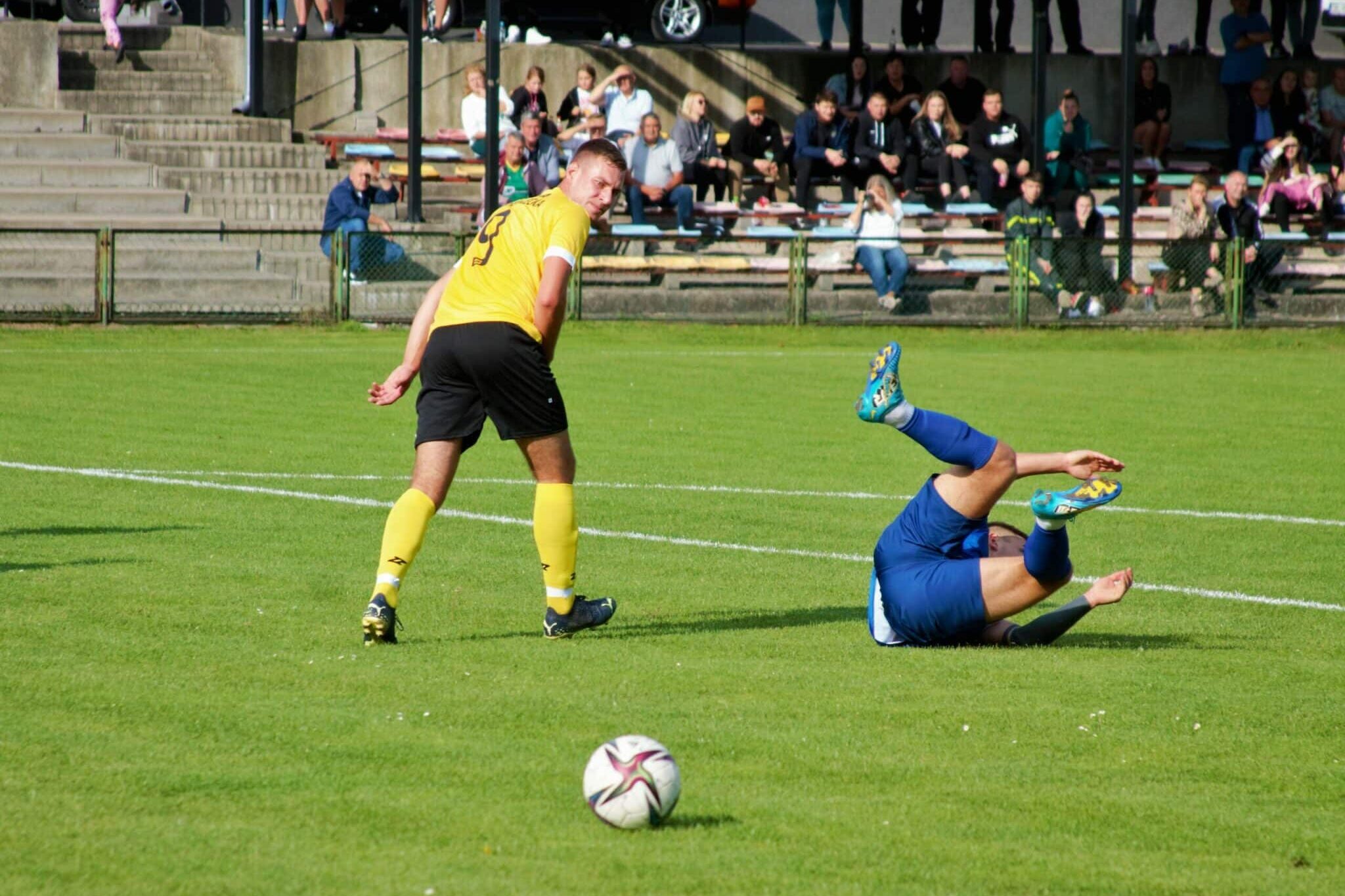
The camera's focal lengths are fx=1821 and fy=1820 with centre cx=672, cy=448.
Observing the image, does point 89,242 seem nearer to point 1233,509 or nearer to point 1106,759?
point 1233,509

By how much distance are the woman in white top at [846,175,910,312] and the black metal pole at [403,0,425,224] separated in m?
5.94

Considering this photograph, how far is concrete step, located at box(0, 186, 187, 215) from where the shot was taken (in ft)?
80.6

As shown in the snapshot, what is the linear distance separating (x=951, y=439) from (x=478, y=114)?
20486 millimetres

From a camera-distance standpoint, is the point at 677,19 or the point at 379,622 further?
the point at 677,19

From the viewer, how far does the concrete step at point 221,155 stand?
1040 inches

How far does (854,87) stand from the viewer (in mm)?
28391

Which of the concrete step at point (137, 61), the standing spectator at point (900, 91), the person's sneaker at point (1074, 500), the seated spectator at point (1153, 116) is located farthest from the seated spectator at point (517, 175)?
the person's sneaker at point (1074, 500)

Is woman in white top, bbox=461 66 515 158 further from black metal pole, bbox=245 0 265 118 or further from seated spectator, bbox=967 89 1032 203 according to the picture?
seated spectator, bbox=967 89 1032 203

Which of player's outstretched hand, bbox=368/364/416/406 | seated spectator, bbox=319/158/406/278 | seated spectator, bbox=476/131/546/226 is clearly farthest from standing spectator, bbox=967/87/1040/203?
player's outstretched hand, bbox=368/364/416/406

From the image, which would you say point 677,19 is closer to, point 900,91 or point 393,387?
point 900,91

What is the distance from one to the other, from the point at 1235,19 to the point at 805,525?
23.9 metres

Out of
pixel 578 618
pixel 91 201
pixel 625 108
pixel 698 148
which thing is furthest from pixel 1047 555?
pixel 91 201

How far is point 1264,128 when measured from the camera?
2986cm

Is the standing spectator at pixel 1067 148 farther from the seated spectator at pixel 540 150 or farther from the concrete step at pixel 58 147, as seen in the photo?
the concrete step at pixel 58 147
